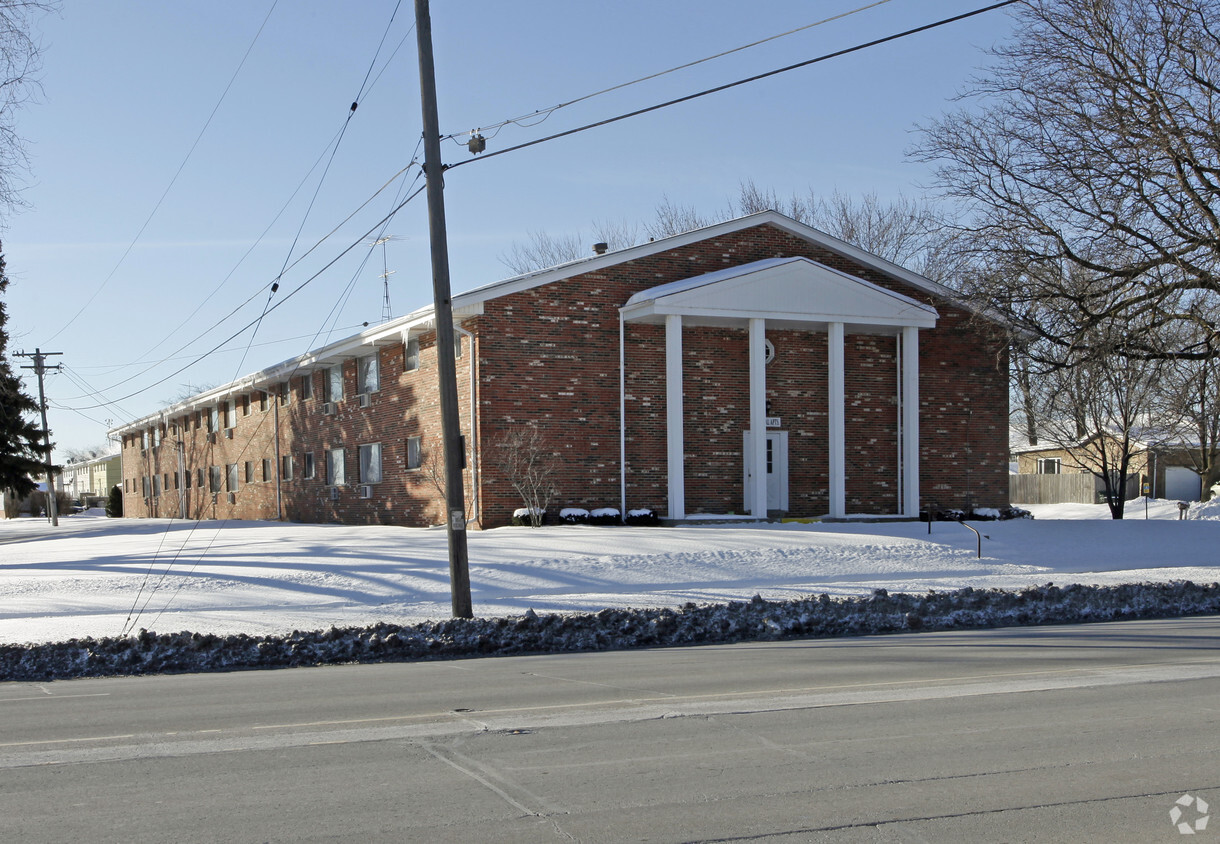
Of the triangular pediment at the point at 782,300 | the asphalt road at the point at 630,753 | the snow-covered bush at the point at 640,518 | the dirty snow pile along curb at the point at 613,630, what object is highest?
the triangular pediment at the point at 782,300

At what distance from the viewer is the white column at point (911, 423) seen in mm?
26953

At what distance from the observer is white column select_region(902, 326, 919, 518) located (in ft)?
88.4

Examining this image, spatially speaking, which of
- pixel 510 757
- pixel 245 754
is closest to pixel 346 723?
pixel 245 754

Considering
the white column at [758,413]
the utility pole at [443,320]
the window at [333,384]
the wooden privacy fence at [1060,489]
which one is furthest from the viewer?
the wooden privacy fence at [1060,489]

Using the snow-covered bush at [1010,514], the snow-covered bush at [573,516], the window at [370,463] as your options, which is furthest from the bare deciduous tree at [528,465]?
the snow-covered bush at [1010,514]

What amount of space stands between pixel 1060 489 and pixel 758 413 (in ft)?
105

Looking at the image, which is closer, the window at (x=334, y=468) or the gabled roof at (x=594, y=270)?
the gabled roof at (x=594, y=270)

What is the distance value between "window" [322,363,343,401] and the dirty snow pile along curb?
790 inches

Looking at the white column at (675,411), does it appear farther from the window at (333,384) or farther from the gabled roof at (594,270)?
the window at (333,384)

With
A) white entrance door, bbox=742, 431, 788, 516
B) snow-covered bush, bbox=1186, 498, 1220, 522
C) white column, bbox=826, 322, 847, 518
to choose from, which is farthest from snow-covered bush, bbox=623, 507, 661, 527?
snow-covered bush, bbox=1186, 498, 1220, 522

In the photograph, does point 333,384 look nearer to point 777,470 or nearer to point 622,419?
point 622,419

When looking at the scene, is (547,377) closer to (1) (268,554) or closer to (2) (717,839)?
(1) (268,554)

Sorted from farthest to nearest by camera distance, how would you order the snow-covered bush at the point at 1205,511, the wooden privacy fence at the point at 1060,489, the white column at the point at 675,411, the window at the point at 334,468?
the wooden privacy fence at the point at 1060,489
the snow-covered bush at the point at 1205,511
the window at the point at 334,468
the white column at the point at 675,411

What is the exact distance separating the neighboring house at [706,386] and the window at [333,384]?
764 mm
